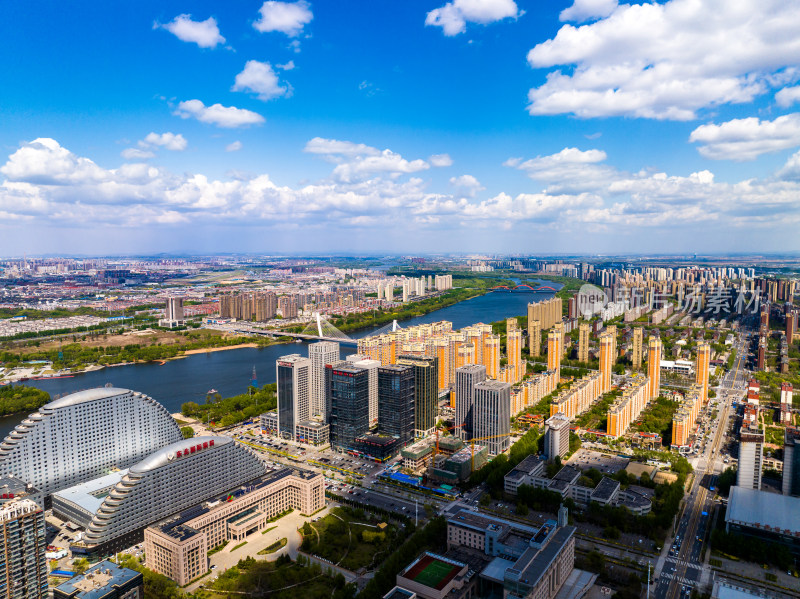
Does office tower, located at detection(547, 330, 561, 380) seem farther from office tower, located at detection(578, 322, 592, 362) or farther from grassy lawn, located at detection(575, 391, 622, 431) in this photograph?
grassy lawn, located at detection(575, 391, 622, 431)

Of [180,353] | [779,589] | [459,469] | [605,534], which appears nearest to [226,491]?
[459,469]

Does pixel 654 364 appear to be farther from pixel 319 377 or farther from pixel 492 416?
pixel 319 377

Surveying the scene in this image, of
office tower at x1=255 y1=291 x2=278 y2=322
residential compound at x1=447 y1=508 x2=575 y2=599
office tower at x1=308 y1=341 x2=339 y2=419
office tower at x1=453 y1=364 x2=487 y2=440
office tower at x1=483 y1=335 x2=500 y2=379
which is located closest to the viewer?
residential compound at x1=447 y1=508 x2=575 y2=599

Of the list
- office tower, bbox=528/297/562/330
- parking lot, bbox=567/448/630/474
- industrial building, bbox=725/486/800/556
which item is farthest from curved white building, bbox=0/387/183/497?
office tower, bbox=528/297/562/330

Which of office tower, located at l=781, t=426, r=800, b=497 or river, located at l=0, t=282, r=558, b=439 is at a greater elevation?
office tower, located at l=781, t=426, r=800, b=497

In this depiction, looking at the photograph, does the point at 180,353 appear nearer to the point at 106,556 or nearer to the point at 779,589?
the point at 106,556

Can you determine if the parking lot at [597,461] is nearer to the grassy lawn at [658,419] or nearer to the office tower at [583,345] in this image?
the grassy lawn at [658,419]
